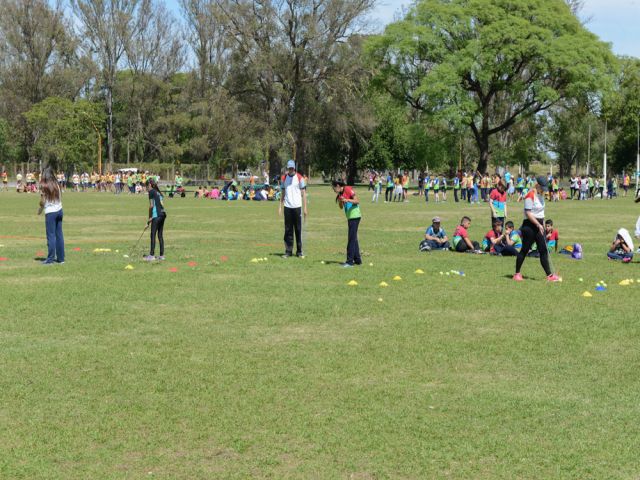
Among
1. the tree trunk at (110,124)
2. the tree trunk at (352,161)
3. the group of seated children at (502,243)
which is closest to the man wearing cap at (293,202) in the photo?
the group of seated children at (502,243)

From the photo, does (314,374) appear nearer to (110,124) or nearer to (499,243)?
(499,243)

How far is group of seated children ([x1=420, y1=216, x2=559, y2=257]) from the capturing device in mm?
17984

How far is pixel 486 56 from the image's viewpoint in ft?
197

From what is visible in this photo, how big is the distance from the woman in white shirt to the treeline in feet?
152

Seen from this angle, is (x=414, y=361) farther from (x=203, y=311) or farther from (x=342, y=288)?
(x=342, y=288)

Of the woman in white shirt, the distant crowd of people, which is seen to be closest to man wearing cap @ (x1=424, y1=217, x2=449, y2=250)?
the woman in white shirt

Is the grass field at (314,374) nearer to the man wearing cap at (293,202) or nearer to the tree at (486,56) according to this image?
the man wearing cap at (293,202)

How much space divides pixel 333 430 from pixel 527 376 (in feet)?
7.52

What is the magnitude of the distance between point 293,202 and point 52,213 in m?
4.47

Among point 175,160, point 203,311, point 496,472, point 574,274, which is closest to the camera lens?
point 496,472

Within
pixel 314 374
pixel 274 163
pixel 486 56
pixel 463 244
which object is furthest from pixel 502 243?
pixel 274 163

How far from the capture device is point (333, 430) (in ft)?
20.0

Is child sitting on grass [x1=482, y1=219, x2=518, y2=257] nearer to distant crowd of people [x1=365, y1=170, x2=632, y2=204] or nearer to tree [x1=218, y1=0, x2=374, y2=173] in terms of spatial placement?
distant crowd of people [x1=365, y1=170, x2=632, y2=204]

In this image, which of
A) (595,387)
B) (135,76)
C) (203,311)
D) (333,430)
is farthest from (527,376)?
(135,76)
